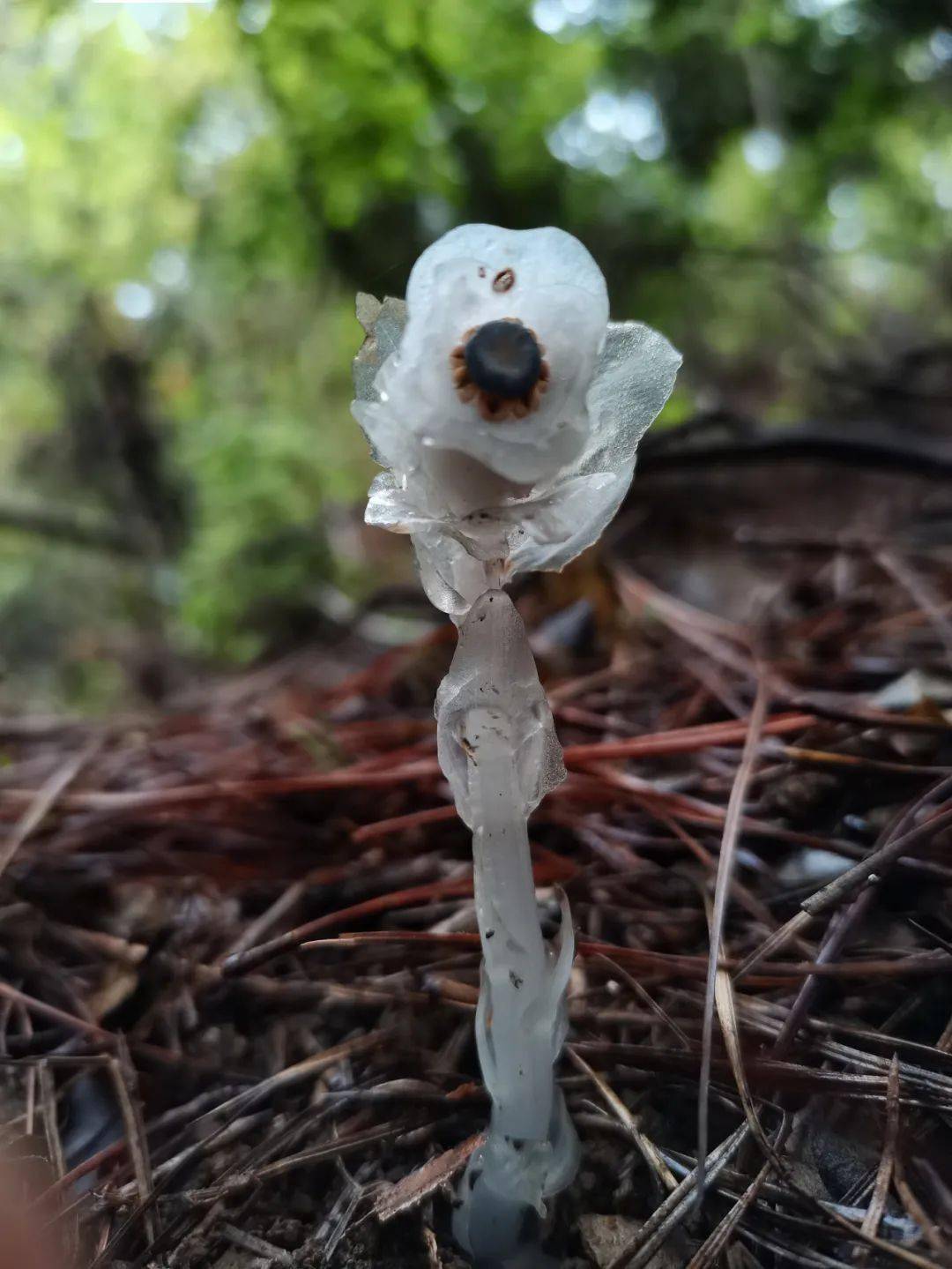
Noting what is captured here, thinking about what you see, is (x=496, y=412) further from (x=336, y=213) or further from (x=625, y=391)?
(x=336, y=213)

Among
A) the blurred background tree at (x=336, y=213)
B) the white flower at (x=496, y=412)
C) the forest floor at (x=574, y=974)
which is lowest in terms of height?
the forest floor at (x=574, y=974)

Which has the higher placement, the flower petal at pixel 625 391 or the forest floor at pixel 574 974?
the flower petal at pixel 625 391

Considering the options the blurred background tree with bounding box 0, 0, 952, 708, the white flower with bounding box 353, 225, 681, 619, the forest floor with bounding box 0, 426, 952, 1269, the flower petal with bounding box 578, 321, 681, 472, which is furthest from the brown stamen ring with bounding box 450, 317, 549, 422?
the blurred background tree with bounding box 0, 0, 952, 708

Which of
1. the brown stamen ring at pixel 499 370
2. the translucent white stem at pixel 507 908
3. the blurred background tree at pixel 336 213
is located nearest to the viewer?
the brown stamen ring at pixel 499 370

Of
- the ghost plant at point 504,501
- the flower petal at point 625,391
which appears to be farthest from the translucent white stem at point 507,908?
the flower petal at point 625,391

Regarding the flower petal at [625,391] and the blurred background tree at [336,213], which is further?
the blurred background tree at [336,213]

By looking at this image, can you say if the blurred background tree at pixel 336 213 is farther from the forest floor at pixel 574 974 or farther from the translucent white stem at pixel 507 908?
the translucent white stem at pixel 507 908

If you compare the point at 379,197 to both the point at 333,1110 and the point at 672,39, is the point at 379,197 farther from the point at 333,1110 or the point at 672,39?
the point at 333,1110

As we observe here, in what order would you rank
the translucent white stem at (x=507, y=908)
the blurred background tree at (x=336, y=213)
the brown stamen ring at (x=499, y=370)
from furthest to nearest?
the blurred background tree at (x=336, y=213) → the translucent white stem at (x=507, y=908) → the brown stamen ring at (x=499, y=370)
